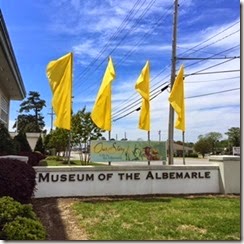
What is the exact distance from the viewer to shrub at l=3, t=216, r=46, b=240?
5020mm

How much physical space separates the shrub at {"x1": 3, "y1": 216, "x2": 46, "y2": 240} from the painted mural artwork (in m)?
5.41

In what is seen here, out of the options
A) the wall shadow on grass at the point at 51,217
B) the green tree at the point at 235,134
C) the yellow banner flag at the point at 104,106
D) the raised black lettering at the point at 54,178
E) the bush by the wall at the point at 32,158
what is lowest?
the wall shadow on grass at the point at 51,217

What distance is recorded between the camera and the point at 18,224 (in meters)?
5.21

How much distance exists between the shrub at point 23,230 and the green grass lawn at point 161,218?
117 cm

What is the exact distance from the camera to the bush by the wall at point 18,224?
16.6ft

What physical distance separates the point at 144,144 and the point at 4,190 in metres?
4.74

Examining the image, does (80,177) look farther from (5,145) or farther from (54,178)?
(5,145)

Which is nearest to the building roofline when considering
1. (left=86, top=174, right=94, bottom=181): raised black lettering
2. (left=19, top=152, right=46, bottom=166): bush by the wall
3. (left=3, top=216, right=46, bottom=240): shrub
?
(left=19, top=152, right=46, bottom=166): bush by the wall

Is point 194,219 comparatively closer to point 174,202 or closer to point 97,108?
point 174,202

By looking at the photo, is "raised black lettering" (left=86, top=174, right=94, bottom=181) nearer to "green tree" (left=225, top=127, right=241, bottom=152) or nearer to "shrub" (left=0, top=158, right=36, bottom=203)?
"shrub" (left=0, top=158, right=36, bottom=203)

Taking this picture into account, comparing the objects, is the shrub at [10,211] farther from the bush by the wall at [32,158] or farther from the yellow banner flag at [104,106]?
the bush by the wall at [32,158]

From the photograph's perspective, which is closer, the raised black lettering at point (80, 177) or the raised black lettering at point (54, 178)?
the raised black lettering at point (54, 178)

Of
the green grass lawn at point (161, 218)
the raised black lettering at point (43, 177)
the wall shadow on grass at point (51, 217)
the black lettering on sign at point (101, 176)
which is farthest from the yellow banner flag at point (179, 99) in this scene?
the wall shadow on grass at point (51, 217)

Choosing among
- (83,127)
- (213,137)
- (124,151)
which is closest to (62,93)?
(124,151)
